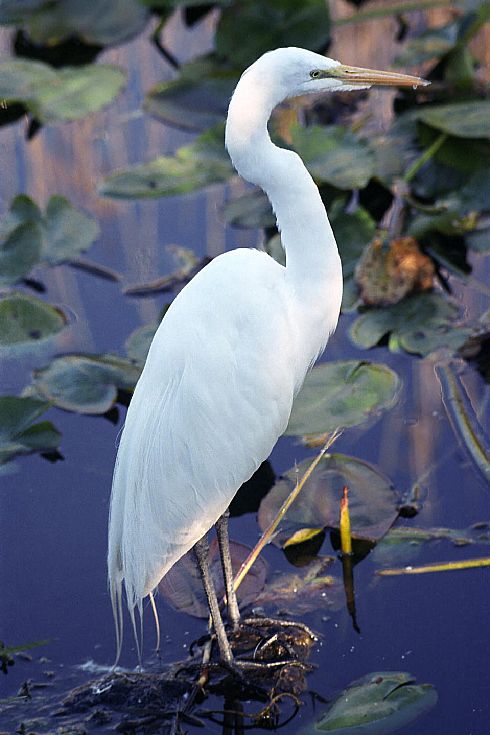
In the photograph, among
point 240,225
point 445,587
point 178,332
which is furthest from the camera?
point 240,225

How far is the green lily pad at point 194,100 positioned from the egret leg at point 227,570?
2.32 m

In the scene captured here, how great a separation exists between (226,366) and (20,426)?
958 mm

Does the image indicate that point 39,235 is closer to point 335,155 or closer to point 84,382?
point 84,382

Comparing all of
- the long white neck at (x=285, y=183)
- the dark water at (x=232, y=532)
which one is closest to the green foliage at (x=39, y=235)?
the dark water at (x=232, y=532)

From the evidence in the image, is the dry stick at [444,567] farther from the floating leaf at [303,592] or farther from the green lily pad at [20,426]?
the green lily pad at [20,426]

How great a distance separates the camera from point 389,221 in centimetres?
388

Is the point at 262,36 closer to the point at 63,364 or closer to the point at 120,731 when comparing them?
the point at 63,364

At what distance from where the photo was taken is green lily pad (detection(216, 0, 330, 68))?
4586 millimetres

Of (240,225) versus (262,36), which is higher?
(262,36)

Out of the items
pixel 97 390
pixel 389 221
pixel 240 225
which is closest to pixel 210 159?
pixel 240 225

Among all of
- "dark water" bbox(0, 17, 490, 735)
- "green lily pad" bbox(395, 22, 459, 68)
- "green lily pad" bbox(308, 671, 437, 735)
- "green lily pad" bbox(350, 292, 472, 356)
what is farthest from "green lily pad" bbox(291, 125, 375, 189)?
"green lily pad" bbox(308, 671, 437, 735)

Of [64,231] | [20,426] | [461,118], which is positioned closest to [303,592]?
[20,426]

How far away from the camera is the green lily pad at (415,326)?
10.8 feet

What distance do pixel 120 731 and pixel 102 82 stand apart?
299cm
